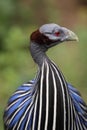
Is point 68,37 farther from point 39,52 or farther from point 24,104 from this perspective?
point 24,104

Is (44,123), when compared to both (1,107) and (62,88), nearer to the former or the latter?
(62,88)

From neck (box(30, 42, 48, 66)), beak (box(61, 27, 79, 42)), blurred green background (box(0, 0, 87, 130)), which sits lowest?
neck (box(30, 42, 48, 66))

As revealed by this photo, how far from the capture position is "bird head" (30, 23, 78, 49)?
1.87 m

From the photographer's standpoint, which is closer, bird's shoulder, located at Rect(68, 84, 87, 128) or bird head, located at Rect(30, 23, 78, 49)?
bird head, located at Rect(30, 23, 78, 49)

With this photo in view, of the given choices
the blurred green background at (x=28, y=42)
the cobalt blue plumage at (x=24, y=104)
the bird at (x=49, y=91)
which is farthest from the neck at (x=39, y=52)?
the blurred green background at (x=28, y=42)

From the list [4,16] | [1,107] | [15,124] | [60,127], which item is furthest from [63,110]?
[4,16]

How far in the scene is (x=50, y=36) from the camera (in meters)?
1.87

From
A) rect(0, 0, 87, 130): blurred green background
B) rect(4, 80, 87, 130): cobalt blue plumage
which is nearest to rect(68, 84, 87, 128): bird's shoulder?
rect(4, 80, 87, 130): cobalt blue plumage

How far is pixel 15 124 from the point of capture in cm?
208

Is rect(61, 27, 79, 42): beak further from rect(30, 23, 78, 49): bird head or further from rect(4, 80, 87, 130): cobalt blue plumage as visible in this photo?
rect(4, 80, 87, 130): cobalt blue plumage

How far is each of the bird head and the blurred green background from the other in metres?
1.05

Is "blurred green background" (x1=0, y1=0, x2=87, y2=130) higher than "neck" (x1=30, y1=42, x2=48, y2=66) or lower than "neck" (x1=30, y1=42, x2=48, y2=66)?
higher

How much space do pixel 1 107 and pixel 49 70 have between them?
118 cm

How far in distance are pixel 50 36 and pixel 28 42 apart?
1620 millimetres
